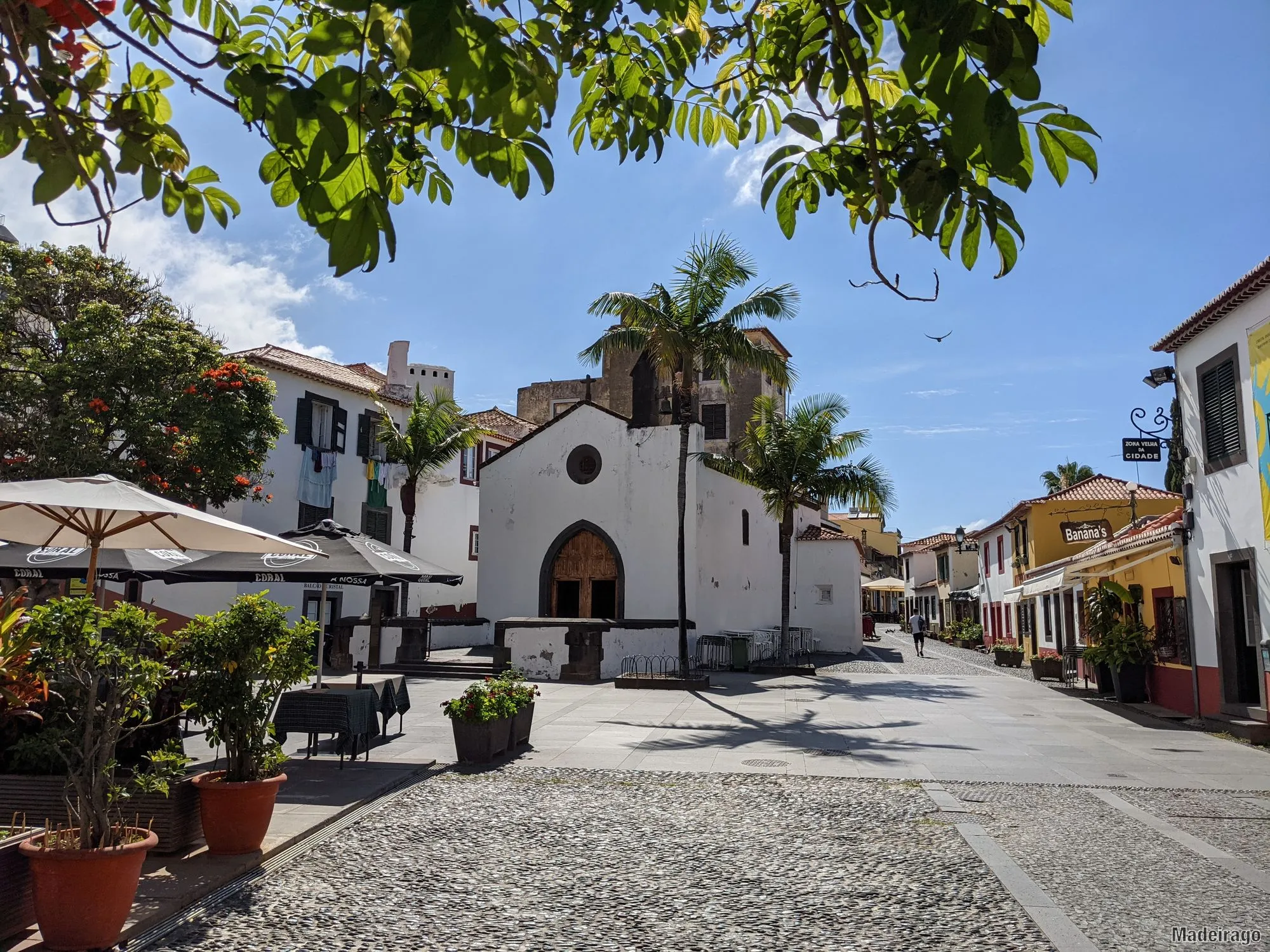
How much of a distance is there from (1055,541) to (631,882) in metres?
28.0

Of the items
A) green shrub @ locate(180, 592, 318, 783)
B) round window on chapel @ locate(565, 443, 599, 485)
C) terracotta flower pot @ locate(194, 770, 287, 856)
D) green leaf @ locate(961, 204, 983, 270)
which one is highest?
round window on chapel @ locate(565, 443, 599, 485)

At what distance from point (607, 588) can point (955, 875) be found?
823 inches

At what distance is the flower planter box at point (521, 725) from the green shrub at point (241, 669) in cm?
486

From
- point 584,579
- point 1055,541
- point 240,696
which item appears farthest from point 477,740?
point 1055,541

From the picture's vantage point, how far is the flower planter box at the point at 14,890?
14.8ft

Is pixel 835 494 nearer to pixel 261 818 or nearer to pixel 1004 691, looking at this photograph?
pixel 1004 691

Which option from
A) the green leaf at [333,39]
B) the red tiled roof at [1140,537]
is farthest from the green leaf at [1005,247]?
the red tiled roof at [1140,537]

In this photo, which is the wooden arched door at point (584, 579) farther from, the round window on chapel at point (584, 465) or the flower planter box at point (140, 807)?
the flower planter box at point (140, 807)

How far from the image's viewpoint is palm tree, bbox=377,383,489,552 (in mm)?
27453

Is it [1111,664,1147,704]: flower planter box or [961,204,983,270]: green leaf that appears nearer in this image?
[961,204,983,270]: green leaf

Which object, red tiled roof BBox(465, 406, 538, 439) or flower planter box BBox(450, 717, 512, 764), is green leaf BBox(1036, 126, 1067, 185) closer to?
flower planter box BBox(450, 717, 512, 764)

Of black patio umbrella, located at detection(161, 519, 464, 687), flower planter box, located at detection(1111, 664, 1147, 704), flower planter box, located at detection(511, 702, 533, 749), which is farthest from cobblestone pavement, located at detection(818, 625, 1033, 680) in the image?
black patio umbrella, located at detection(161, 519, 464, 687)

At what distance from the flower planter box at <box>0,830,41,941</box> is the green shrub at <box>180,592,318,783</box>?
1.39m

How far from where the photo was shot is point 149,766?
667 centimetres
